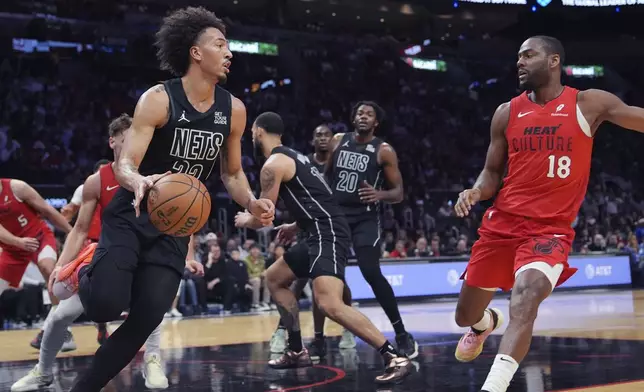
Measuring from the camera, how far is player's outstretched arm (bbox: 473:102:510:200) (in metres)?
4.72

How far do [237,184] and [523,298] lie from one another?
161 cm

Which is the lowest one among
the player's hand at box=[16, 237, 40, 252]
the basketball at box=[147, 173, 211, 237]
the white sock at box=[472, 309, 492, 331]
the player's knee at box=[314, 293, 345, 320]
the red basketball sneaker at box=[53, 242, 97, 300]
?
the white sock at box=[472, 309, 492, 331]

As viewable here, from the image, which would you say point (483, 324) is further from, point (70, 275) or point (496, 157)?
point (70, 275)

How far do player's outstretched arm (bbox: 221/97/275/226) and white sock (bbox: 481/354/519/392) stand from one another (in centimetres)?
131

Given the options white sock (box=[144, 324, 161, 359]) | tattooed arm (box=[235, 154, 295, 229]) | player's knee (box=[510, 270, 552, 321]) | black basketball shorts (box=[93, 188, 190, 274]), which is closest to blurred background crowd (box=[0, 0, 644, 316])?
tattooed arm (box=[235, 154, 295, 229])

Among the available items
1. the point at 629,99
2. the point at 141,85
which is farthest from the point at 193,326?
the point at 629,99

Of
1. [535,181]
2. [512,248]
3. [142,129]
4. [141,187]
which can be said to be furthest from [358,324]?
[141,187]

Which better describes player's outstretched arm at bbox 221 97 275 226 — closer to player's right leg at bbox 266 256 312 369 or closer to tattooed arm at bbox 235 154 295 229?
tattooed arm at bbox 235 154 295 229

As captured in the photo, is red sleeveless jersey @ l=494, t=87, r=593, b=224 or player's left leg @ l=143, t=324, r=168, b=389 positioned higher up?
red sleeveless jersey @ l=494, t=87, r=593, b=224

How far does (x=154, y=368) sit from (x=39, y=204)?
268 cm

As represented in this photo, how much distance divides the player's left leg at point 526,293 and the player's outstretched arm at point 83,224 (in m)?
2.90

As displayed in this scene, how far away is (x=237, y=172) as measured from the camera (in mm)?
4445

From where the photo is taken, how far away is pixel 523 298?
4.09 meters

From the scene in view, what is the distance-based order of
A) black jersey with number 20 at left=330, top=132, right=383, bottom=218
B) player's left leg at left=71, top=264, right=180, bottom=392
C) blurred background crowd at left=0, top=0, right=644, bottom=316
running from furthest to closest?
1. blurred background crowd at left=0, top=0, right=644, bottom=316
2. black jersey with number 20 at left=330, top=132, right=383, bottom=218
3. player's left leg at left=71, top=264, right=180, bottom=392
